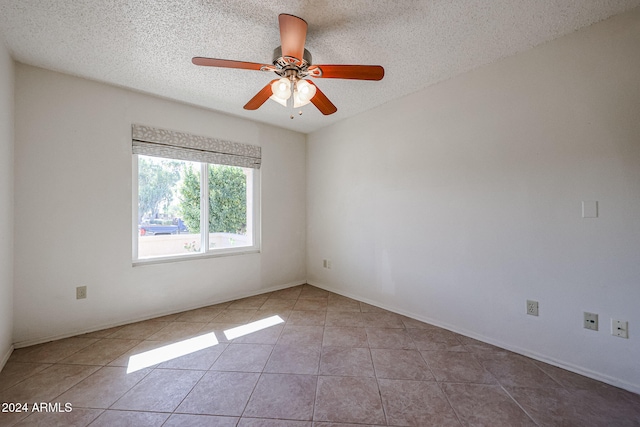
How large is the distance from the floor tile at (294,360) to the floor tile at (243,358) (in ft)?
0.21

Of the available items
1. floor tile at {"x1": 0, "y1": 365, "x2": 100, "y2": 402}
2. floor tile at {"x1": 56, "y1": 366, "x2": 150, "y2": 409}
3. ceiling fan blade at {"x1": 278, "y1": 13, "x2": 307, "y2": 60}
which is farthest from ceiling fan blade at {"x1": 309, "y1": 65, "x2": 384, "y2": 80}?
floor tile at {"x1": 0, "y1": 365, "x2": 100, "y2": 402}

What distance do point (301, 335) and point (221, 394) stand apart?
2.96 feet

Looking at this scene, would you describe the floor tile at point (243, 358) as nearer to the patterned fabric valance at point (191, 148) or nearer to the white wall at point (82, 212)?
the white wall at point (82, 212)

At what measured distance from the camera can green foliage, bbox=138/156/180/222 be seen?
282cm

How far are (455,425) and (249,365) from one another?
53.9 inches

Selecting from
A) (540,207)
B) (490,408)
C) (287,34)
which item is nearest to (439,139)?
(540,207)

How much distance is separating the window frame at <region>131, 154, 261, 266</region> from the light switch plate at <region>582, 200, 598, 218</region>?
3.30 meters

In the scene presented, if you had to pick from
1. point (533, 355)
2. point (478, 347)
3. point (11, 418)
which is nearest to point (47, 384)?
point (11, 418)

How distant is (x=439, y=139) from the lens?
8.56 ft

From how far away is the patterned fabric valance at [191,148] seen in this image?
9.02 ft

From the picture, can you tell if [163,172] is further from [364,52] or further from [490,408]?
[490,408]

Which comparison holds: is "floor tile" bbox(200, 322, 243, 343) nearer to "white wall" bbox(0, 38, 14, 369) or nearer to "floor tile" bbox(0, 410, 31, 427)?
"floor tile" bbox(0, 410, 31, 427)

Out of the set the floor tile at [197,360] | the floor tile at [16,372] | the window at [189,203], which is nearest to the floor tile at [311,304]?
the window at [189,203]

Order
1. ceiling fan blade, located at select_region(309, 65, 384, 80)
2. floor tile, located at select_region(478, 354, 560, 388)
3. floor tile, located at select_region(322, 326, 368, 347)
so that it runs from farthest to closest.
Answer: floor tile, located at select_region(322, 326, 368, 347) → floor tile, located at select_region(478, 354, 560, 388) → ceiling fan blade, located at select_region(309, 65, 384, 80)
